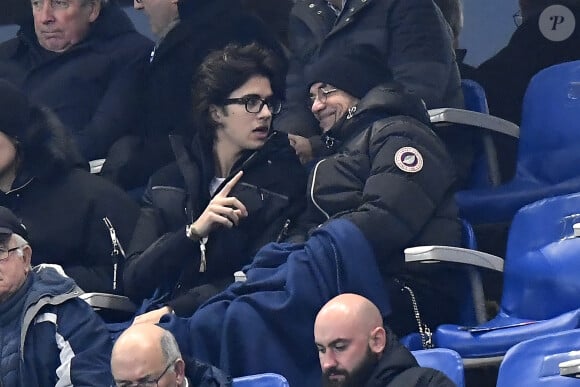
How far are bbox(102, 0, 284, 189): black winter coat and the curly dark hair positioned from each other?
0.46m

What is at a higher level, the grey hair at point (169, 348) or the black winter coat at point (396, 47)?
the black winter coat at point (396, 47)

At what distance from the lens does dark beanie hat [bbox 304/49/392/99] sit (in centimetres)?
606

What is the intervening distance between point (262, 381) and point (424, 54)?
1599mm

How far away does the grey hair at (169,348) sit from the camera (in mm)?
5105

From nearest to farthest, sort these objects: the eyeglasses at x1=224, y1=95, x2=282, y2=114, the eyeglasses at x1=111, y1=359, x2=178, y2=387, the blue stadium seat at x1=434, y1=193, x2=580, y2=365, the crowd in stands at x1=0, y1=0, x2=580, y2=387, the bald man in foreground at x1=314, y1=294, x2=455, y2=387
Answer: the bald man in foreground at x1=314, y1=294, x2=455, y2=387 → the eyeglasses at x1=111, y1=359, x2=178, y2=387 → the blue stadium seat at x1=434, y1=193, x2=580, y2=365 → the crowd in stands at x1=0, y1=0, x2=580, y2=387 → the eyeglasses at x1=224, y1=95, x2=282, y2=114

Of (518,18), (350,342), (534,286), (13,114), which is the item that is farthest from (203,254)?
(518,18)

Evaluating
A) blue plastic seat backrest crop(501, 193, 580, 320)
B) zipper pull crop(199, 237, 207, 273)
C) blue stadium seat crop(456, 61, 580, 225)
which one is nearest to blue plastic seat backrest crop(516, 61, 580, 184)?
blue stadium seat crop(456, 61, 580, 225)

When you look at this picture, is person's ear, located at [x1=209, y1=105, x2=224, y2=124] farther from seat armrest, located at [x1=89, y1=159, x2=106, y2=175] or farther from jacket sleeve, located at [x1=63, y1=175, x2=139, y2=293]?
seat armrest, located at [x1=89, y1=159, x2=106, y2=175]

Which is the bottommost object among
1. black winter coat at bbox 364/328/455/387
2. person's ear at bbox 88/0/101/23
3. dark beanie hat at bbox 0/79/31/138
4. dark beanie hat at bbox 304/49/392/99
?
dark beanie hat at bbox 0/79/31/138

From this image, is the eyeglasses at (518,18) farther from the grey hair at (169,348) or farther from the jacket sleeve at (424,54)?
the grey hair at (169,348)

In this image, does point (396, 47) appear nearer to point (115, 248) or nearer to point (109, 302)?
point (115, 248)

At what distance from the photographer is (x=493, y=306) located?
19.9ft

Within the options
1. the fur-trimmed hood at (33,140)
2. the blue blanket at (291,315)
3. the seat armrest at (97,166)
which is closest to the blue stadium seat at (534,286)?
the blue blanket at (291,315)

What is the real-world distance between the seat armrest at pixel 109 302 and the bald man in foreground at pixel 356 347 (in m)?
1.25
